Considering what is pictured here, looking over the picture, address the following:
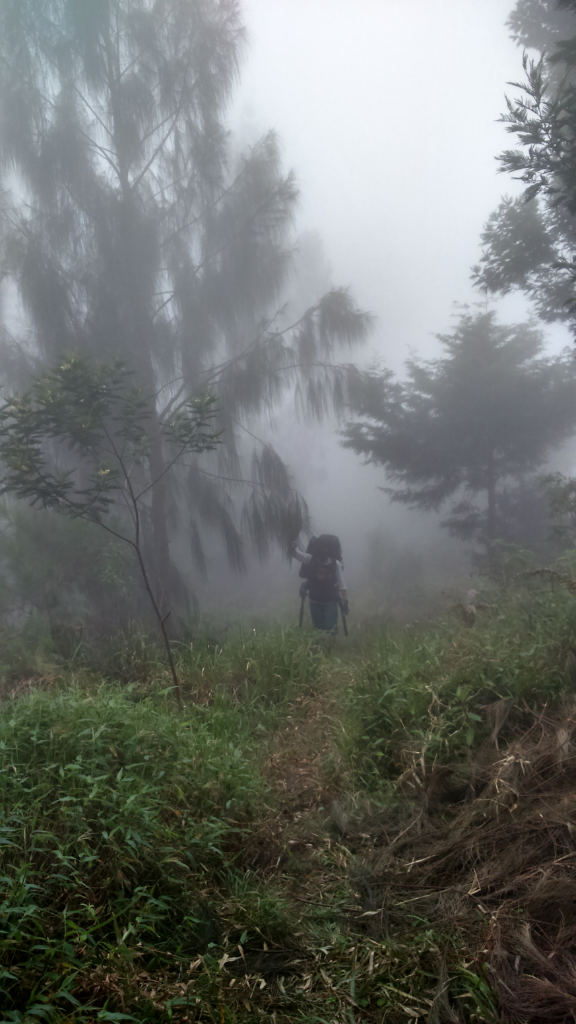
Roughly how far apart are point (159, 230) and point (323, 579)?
4.47 m

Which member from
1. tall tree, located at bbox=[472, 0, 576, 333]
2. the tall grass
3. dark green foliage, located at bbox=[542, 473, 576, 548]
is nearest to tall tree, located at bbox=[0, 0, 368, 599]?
tall tree, located at bbox=[472, 0, 576, 333]

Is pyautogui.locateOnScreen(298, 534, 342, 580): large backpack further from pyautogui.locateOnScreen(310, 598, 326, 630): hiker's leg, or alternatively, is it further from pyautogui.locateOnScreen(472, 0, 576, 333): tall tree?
pyautogui.locateOnScreen(472, 0, 576, 333): tall tree

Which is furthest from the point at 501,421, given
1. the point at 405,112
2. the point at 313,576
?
the point at 405,112

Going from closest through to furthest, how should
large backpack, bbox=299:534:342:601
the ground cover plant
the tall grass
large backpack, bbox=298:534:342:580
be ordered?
the ground cover plant < the tall grass < large backpack, bbox=299:534:342:601 < large backpack, bbox=298:534:342:580

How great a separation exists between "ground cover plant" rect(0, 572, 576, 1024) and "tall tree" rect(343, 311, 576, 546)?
3176 mm

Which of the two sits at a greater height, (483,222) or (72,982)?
(483,222)

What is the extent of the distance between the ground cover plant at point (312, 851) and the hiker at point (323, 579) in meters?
2.33

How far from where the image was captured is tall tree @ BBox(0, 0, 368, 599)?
6547 mm

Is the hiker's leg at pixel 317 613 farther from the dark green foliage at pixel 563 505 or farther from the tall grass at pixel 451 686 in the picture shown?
the dark green foliage at pixel 563 505

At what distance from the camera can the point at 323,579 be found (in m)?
6.21

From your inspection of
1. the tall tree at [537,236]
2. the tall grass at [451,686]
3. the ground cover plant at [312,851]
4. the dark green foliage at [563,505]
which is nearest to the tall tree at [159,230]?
the tall tree at [537,236]

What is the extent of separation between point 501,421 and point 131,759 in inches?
221

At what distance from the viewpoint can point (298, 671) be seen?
4.52 m

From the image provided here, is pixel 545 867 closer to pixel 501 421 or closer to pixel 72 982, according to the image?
pixel 72 982
